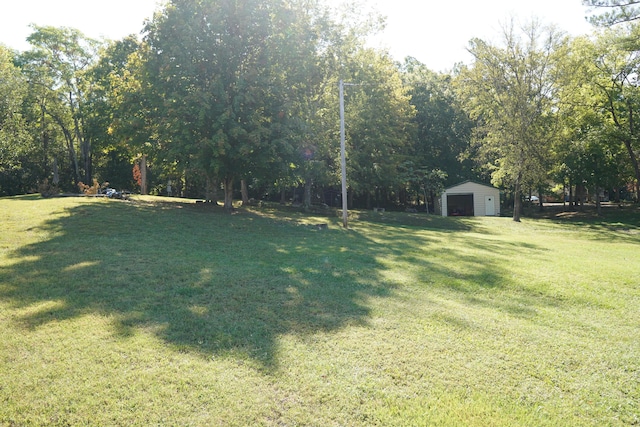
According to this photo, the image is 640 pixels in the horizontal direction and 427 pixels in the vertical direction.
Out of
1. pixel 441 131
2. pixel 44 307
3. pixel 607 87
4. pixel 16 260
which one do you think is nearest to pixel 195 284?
pixel 44 307

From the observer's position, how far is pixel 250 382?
4.02m

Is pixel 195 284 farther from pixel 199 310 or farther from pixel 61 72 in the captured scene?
pixel 61 72

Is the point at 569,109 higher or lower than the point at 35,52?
lower

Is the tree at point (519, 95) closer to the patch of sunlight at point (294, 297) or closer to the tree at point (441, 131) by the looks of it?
the tree at point (441, 131)

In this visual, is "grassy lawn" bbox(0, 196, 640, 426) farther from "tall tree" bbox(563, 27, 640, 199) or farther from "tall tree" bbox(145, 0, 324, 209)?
"tall tree" bbox(563, 27, 640, 199)

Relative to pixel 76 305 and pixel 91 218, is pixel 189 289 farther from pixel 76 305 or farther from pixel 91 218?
pixel 91 218

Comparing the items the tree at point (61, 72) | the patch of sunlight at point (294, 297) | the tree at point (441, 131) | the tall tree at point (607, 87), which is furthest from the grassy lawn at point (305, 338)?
the tree at point (441, 131)

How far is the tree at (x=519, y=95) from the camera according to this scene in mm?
27641

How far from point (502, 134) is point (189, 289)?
26329mm

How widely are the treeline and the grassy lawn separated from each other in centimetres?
856

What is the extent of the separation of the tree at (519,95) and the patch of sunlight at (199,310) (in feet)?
87.6

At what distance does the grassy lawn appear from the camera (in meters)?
3.68

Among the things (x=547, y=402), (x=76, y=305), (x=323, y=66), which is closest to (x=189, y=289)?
(x=76, y=305)

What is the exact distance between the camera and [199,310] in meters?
6.07
